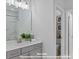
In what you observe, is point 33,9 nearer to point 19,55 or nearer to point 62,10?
point 62,10

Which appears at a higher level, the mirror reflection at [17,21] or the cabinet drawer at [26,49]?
the mirror reflection at [17,21]

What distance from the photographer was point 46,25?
3.27 meters

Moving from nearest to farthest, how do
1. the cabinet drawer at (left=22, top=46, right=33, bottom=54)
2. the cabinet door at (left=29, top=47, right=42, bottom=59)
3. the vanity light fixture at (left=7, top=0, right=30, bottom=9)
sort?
the cabinet drawer at (left=22, top=46, right=33, bottom=54)
the cabinet door at (left=29, top=47, right=42, bottom=59)
the vanity light fixture at (left=7, top=0, right=30, bottom=9)

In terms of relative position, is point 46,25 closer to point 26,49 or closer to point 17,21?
point 17,21

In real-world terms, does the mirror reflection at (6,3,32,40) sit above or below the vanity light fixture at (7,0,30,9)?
below

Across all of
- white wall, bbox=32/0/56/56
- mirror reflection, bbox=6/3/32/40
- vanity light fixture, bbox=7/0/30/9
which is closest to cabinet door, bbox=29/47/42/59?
white wall, bbox=32/0/56/56

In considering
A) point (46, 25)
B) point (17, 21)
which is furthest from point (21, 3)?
point (46, 25)

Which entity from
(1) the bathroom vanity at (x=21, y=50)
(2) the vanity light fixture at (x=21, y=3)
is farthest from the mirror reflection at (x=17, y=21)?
(1) the bathroom vanity at (x=21, y=50)

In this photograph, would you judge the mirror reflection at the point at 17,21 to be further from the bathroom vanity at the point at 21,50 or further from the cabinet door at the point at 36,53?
the cabinet door at the point at 36,53

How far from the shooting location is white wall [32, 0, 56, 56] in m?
3.24

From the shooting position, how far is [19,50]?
84.8 inches

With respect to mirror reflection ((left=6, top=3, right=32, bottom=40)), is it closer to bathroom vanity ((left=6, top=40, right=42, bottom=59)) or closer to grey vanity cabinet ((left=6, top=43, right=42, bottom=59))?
bathroom vanity ((left=6, top=40, right=42, bottom=59))

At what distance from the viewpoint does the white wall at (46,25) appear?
10.6 ft
